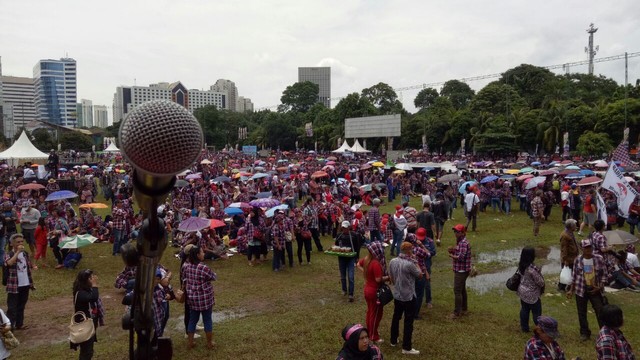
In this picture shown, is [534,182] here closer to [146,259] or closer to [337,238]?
[337,238]

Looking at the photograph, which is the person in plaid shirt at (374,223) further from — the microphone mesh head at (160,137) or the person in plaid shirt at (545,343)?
the microphone mesh head at (160,137)

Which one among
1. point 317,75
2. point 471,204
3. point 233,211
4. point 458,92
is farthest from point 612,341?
point 317,75

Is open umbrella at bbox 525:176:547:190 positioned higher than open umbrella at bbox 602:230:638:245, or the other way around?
open umbrella at bbox 525:176:547:190

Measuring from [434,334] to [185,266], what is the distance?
13.4 ft

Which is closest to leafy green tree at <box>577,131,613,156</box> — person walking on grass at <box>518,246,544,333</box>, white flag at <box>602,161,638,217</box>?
white flag at <box>602,161,638,217</box>

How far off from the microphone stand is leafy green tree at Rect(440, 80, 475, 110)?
247ft

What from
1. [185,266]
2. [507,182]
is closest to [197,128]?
[185,266]

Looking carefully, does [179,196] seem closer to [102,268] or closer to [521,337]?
[102,268]

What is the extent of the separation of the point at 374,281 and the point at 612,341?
10.5ft

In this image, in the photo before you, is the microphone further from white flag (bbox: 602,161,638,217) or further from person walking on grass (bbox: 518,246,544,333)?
white flag (bbox: 602,161,638,217)

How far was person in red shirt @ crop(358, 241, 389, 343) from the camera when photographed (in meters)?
6.98

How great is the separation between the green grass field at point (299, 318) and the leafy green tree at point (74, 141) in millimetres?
69379

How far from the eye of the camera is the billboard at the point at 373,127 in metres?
51.6

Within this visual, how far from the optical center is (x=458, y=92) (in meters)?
77.5
